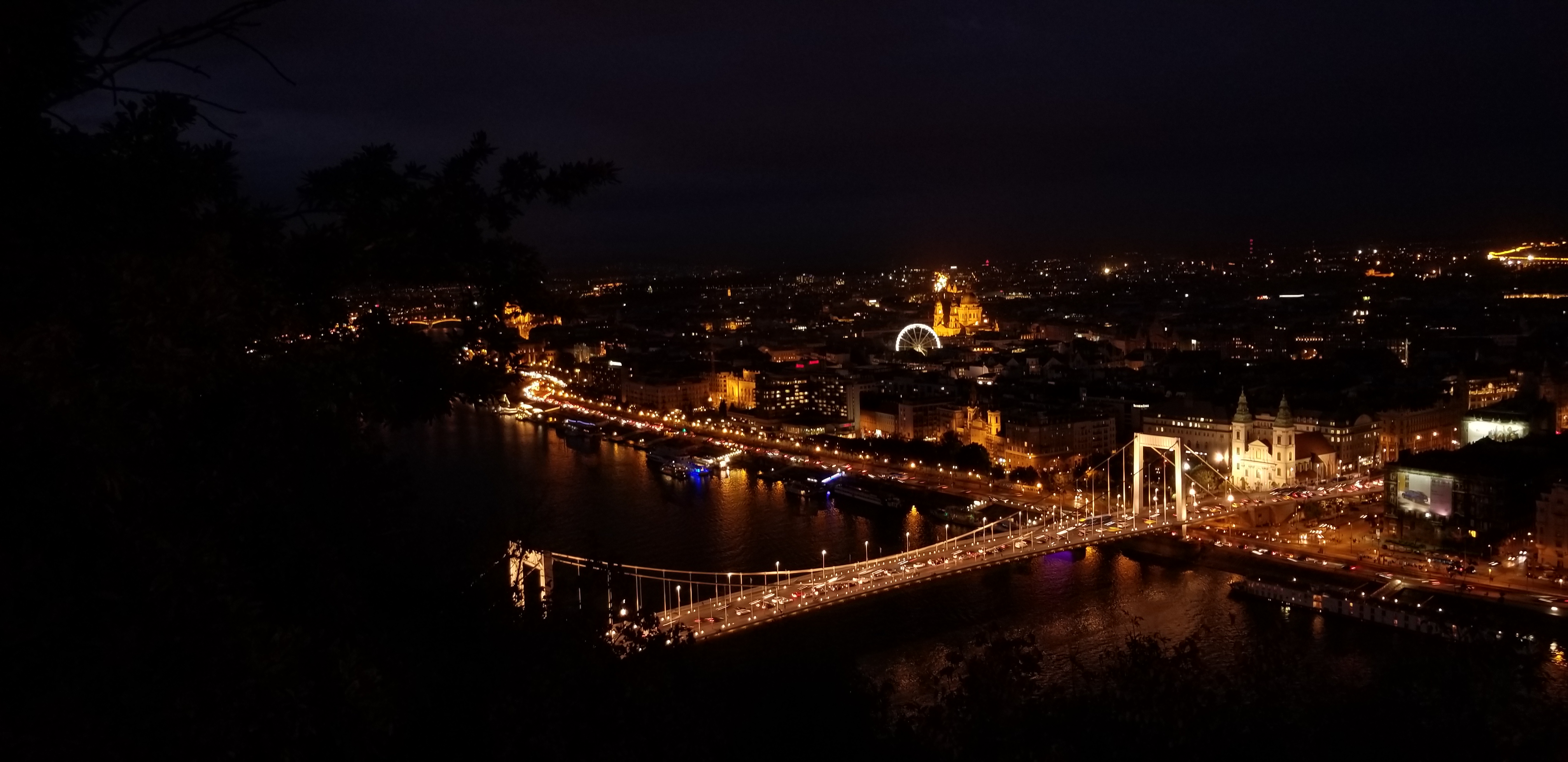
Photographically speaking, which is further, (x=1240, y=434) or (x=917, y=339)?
(x=917, y=339)

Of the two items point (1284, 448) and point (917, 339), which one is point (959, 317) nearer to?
point (917, 339)

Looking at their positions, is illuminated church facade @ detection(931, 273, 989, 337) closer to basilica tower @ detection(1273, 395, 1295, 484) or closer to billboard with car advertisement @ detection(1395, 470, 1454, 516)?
basilica tower @ detection(1273, 395, 1295, 484)

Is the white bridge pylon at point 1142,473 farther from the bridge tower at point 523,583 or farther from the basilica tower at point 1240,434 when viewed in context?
the bridge tower at point 523,583

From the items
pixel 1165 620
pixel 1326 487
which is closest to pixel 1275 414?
pixel 1326 487

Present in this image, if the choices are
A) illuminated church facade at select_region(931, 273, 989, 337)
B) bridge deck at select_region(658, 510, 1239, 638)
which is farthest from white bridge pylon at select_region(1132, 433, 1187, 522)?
illuminated church facade at select_region(931, 273, 989, 337)

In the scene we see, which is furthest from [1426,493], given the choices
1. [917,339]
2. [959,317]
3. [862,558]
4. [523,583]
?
[959,317]

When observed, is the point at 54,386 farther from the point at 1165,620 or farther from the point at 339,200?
the point at 1165,620
